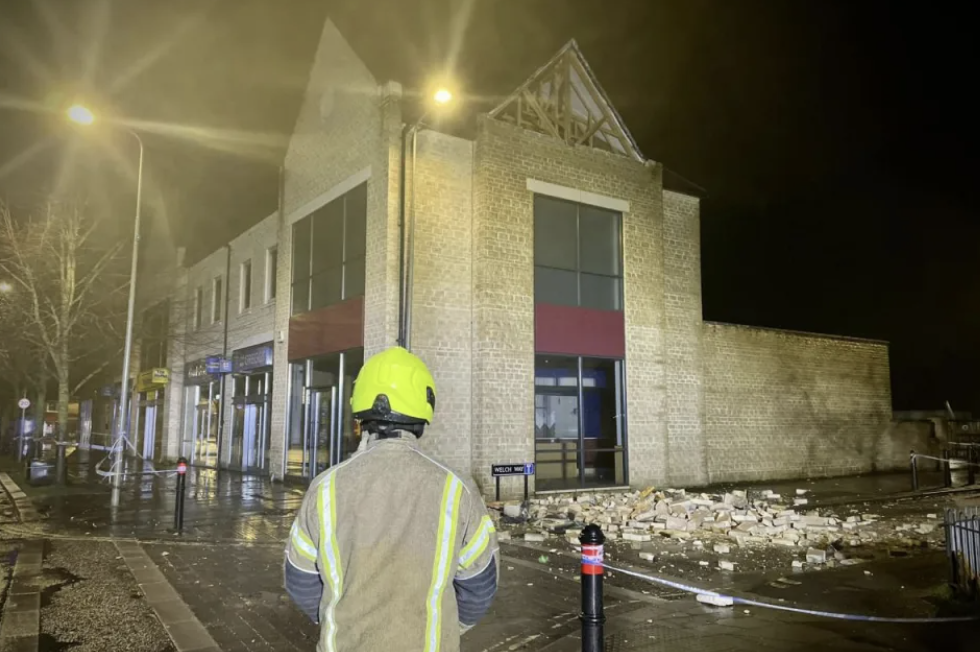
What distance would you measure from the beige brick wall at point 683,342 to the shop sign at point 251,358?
10888 millimetres

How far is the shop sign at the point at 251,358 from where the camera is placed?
59.2ft

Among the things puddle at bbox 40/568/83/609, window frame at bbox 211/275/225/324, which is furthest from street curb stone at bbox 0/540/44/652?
window frame at bbox 211/275/225/324

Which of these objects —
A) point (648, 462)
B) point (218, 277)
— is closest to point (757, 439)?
point (648, 462)

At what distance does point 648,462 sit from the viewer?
49.8 ft

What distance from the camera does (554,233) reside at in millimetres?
14961

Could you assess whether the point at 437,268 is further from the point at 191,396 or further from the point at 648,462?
the point at 191,396

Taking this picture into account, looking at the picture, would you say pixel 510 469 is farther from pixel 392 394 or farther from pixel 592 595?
pixel 392 394

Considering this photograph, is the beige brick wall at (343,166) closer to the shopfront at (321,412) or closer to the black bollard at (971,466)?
the shopfront at (321,412)

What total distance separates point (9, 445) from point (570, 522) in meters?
35.2

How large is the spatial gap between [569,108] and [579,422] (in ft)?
24.7

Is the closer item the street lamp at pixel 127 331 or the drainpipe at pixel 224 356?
the street lamp at pixel 127 331

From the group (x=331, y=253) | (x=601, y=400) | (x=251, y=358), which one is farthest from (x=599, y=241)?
Result: (x=251, y=358)

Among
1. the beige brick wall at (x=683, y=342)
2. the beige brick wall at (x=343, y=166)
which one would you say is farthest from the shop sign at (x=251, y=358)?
the beige brick wall at (x=683, y=342)

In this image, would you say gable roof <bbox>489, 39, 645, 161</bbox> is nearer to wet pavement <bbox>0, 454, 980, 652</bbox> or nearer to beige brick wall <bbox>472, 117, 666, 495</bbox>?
beige brick wall <bbox>472, 117, 666, 495</bbox>
